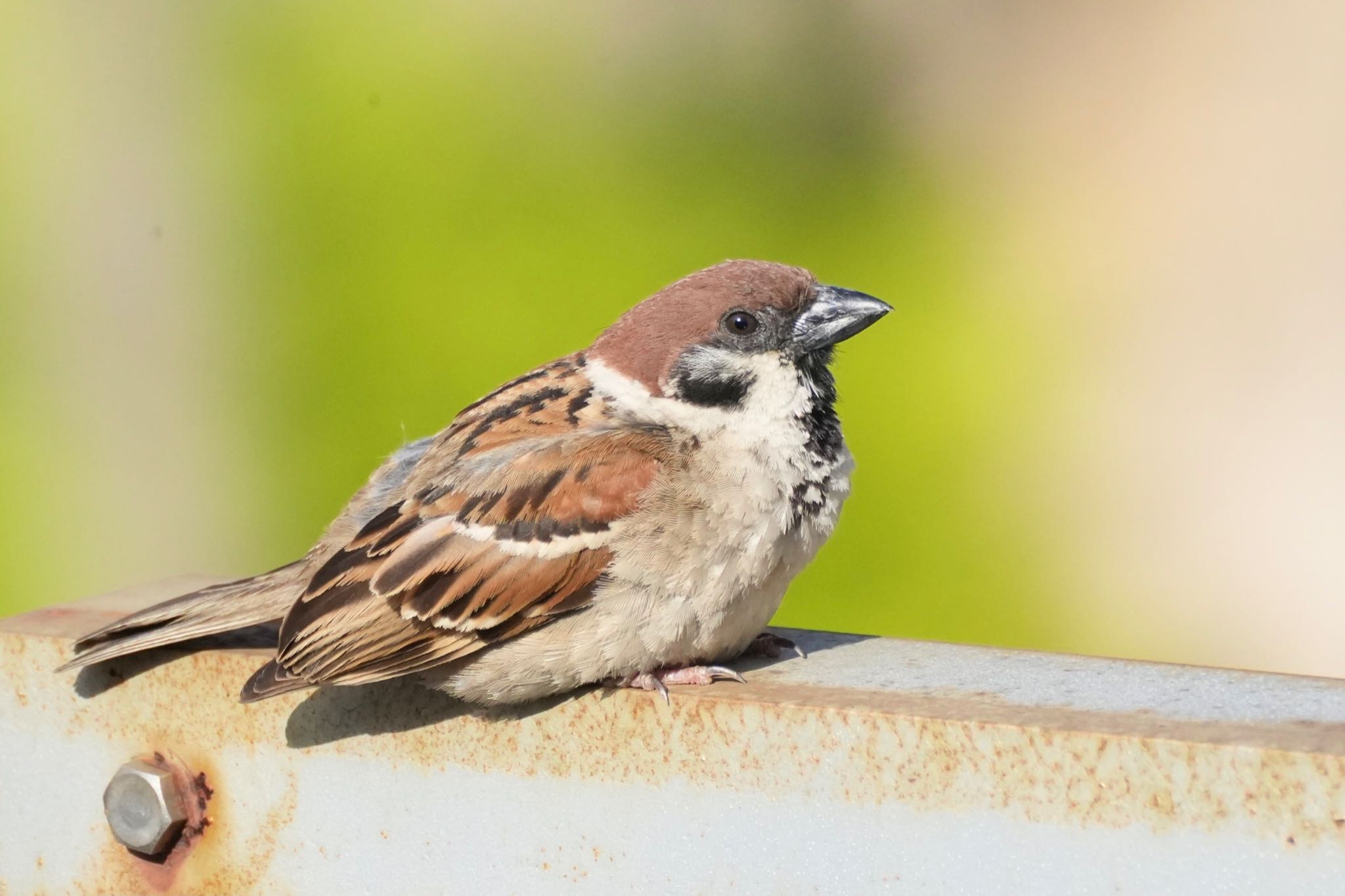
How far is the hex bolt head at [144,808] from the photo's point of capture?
7.90 feet

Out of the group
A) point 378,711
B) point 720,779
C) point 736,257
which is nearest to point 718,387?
point 378,711

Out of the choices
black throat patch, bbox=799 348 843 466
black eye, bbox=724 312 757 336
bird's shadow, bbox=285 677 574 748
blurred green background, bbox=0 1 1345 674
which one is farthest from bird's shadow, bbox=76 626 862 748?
blurred green background, bbox=0 1 1345 674

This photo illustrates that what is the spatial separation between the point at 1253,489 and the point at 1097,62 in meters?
2.15

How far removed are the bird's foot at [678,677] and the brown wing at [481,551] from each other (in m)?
0.15

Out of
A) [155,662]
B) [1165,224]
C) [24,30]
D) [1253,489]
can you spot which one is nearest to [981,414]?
[1253,489]

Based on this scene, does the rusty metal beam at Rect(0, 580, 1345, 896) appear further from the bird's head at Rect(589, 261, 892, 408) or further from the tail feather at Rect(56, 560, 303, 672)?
the bird's head at Rect(589, 261, 892, 408)

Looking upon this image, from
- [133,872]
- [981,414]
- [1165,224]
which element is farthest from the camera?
[1165,224]

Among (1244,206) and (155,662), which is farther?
(1244,206)

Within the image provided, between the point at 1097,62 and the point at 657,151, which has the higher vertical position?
the point at 1097,62

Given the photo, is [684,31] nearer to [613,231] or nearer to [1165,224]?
[613,231]

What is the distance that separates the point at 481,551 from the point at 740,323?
56 cm

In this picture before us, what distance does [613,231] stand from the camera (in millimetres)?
5551

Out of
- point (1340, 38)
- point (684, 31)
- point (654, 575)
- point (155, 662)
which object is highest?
point (1340, 38)

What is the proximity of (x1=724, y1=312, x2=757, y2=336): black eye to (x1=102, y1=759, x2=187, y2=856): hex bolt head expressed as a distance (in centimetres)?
111
